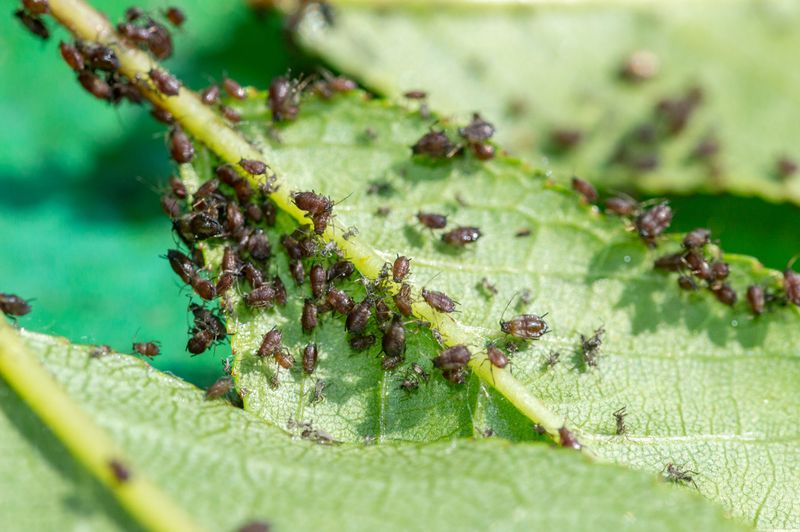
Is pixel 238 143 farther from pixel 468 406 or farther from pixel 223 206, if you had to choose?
pixel 468 406

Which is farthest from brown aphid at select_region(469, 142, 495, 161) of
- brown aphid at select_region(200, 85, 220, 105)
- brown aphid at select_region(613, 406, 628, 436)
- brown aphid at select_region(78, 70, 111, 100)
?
brown aphid at select_region(78, 70, 111, 100)

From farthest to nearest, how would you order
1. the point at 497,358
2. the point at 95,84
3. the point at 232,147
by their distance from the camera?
the point at 95,84
the point at 232,147
the point at 497,358

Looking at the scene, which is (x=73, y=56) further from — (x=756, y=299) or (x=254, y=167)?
(x=756, y=299)

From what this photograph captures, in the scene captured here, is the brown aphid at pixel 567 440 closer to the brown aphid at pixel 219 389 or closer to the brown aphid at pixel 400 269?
the brown aphid at pixel 400 269

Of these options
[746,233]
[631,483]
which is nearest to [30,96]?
[631,483]

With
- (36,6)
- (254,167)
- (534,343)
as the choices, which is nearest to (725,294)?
(534,343)
